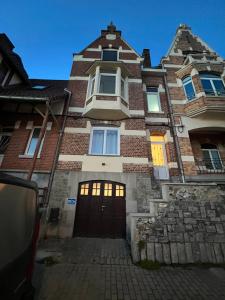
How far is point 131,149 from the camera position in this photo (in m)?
8.56

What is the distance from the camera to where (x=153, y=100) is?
1108cm

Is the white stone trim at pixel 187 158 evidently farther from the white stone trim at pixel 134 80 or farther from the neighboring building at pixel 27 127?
the neighboring building at pixel 27 127

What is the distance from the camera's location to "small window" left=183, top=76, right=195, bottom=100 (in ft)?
34.1

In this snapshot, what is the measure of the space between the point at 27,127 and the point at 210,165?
1114 cm

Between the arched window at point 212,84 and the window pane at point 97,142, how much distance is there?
7.35 meters

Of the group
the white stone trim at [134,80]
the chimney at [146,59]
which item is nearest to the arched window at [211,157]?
the white stone trim at [134,80]

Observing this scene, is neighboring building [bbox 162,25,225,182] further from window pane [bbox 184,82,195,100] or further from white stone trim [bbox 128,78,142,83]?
white stone trim [bbox 128,78,142,83]

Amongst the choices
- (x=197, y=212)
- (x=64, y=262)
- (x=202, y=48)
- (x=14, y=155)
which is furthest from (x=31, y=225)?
(x=202, y=48)

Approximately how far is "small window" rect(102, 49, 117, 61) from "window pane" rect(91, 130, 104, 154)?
6.34 meters

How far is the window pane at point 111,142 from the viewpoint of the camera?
8.70m

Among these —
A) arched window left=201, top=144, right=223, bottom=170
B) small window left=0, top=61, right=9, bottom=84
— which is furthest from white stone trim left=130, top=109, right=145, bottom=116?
small window left=0, top=61, right=9, bottom=84

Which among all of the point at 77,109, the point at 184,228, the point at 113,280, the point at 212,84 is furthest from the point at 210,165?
the point at 77,109

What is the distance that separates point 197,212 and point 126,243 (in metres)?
2.96

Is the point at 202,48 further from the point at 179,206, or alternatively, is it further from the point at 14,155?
the point at 14,155
